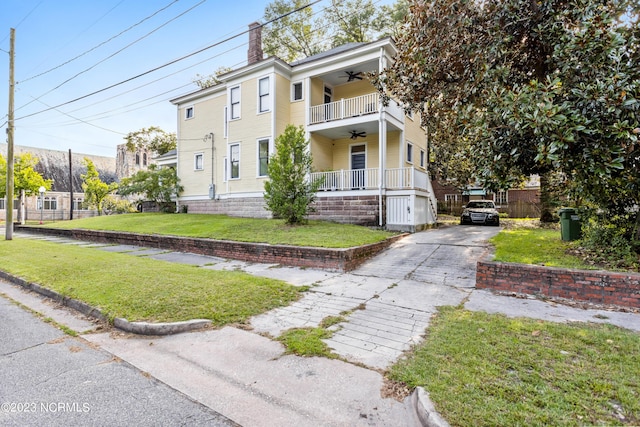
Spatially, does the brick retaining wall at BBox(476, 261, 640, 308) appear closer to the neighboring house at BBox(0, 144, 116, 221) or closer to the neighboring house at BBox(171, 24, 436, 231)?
the neighboring house at BBox(171, 24, 436, 231)

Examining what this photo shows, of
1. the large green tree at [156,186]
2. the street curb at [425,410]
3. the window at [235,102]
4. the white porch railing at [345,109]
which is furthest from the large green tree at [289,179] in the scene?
the large green tree at [156,186]

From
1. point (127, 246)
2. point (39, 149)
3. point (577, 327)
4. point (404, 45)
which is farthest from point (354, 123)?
point (39, 149)

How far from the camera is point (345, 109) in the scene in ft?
49.0

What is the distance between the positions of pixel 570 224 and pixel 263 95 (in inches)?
530

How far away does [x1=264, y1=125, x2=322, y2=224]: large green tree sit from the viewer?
11.2 meters

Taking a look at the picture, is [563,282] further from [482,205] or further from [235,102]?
[235,102]

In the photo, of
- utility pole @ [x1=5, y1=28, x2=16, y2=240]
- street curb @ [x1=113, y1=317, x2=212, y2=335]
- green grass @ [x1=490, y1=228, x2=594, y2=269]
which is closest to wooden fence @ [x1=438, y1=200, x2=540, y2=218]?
green grass @ [x1=490, y1=228, x2=594, y2=269]

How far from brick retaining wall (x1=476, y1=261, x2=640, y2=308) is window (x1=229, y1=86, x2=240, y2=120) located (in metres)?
14.8

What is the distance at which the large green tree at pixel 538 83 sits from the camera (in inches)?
209

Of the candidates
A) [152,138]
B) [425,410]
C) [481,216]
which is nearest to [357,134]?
[481,216]

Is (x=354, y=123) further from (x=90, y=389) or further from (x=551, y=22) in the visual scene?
(x=90, y=389)

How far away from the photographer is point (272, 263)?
911cm

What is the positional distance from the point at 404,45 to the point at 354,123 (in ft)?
16.3

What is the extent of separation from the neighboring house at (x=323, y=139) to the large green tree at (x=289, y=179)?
9.29 feet
